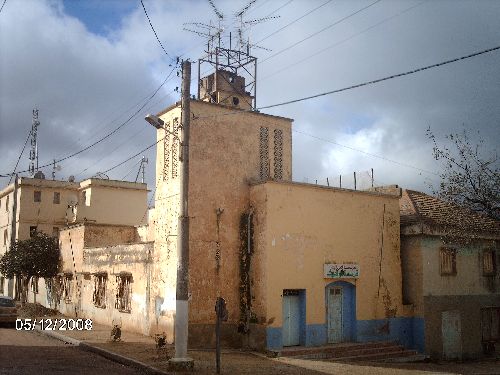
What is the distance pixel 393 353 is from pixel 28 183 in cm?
3340

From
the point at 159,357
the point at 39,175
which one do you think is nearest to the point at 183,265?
the point at 159,357

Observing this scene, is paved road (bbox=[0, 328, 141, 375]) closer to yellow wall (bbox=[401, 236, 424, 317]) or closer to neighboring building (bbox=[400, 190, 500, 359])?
yellow wall (bbox=[401, 236, 424, 317])

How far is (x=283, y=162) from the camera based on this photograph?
68.0 feet

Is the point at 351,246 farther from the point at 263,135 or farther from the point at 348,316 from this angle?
the point at 263,135

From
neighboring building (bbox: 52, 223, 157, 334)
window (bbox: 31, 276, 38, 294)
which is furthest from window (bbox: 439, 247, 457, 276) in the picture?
window (bbox: 31, 276, 38, 294)

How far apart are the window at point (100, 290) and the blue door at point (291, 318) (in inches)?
394

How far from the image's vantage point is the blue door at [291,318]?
59.4 feet

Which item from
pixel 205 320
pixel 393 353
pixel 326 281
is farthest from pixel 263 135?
pixel 393 353

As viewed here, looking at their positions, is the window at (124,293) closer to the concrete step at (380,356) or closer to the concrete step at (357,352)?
the concrete step at (357,352)

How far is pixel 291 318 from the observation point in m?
18.3

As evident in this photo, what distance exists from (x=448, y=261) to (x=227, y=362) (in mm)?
11934
